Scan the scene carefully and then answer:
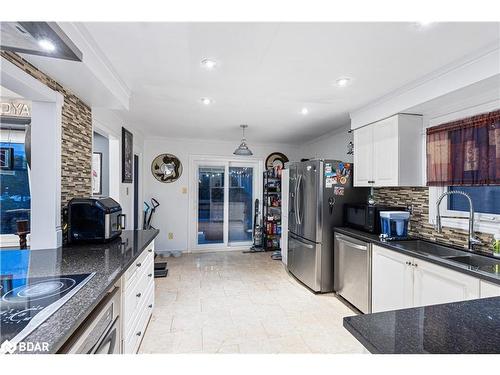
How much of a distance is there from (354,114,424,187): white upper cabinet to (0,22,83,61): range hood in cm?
280

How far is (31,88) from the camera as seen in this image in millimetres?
1677

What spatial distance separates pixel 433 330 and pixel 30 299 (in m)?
1.58

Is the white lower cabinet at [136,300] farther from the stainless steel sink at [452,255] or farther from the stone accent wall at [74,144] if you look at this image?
the stainless steel sink at [452,255]

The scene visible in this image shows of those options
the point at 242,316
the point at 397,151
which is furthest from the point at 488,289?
the point at 242,316

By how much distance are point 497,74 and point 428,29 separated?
655mm

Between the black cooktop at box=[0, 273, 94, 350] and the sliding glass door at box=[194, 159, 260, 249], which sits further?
the sliding glass door at box=[194, 159, 260, 249]

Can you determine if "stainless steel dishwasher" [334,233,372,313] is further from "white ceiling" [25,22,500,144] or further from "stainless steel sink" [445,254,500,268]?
"white ceiling" [25,22,500,144]

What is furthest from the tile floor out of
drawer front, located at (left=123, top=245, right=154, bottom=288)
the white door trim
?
the white door trim

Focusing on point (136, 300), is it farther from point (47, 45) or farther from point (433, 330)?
point (433, 330)

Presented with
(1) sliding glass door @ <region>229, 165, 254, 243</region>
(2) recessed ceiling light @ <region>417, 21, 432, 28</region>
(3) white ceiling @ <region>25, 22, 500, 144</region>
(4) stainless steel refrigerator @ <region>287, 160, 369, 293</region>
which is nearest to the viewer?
(2) recessed ceiling light @ <region>417, 21, 432, 28</region>

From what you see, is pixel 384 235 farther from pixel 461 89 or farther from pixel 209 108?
pixel 209 108

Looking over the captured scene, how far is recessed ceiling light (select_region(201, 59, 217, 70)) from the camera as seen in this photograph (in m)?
1.97

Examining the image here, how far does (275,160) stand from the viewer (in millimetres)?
5805

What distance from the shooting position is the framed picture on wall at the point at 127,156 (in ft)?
11.8
